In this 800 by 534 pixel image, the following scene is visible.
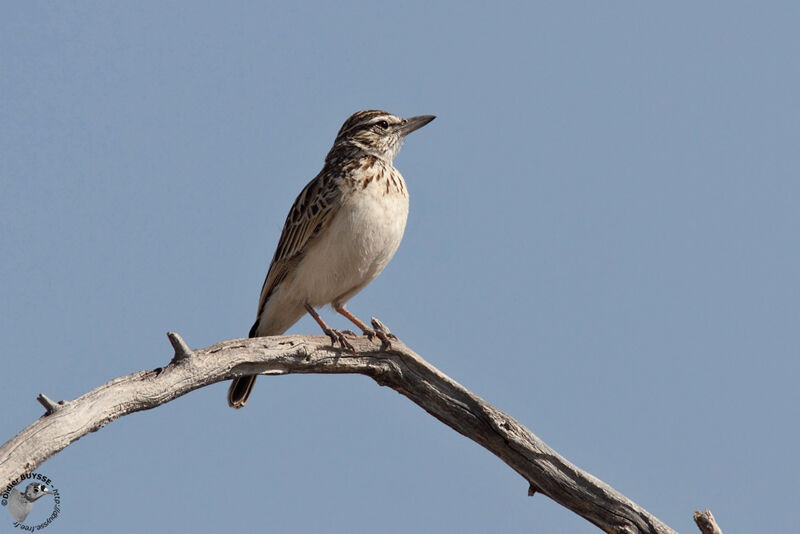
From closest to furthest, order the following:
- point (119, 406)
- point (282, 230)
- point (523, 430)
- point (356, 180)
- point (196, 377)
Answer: point (119, 406) < point (196, 377) < point (523, 430) < point (356, 180) < point (282, 230)

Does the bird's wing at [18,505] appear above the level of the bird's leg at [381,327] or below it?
below

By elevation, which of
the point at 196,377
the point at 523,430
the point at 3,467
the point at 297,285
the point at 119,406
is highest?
the point at 297,285

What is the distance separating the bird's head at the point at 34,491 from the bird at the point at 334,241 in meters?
3.22

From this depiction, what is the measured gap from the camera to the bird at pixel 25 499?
684 centimetres

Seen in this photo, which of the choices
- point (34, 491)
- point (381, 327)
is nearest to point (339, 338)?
point (381, 327)

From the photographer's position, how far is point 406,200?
1043 centimetres

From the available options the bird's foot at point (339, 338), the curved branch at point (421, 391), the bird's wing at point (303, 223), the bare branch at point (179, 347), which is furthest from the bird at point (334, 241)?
the bare branch at point (179, 347)

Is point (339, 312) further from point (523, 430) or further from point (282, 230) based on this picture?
point (523, 430)

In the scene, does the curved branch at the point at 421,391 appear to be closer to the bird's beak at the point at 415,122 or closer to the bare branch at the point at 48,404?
the bare branch at the point at 48,404

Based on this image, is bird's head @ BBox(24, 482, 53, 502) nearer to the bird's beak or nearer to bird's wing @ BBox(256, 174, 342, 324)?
bird's wing @ BBox(256, 174, 342, 324)

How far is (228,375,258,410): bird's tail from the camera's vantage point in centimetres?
1031

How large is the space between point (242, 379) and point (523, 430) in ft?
9.98

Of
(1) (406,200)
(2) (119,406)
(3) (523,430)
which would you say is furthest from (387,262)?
(2) (119,406)

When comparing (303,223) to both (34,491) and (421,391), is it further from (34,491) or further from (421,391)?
(34,491)
